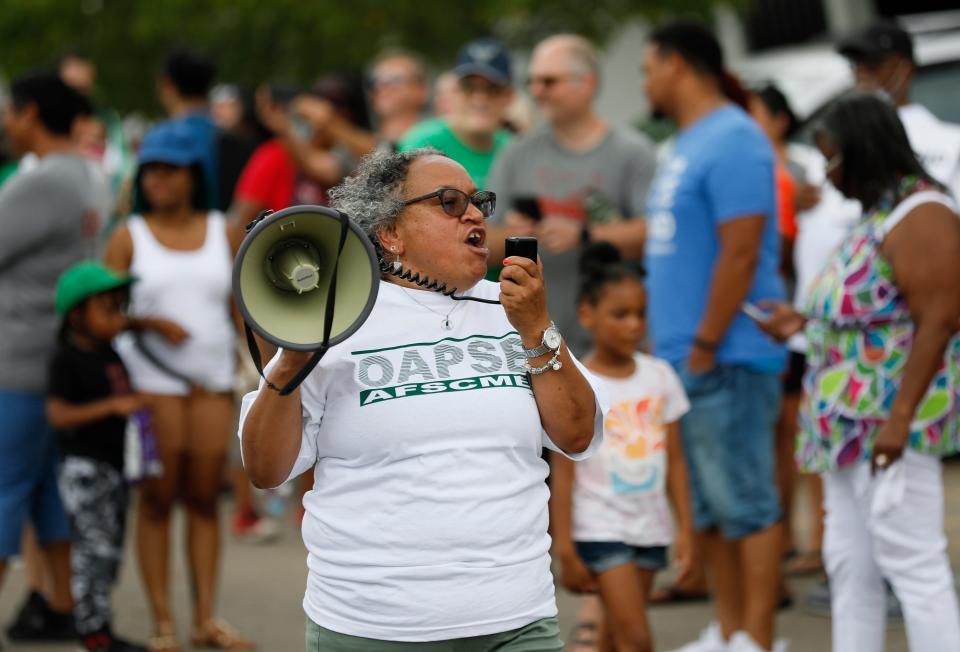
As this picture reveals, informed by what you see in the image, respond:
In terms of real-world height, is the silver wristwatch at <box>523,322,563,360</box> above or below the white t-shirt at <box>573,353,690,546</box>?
above

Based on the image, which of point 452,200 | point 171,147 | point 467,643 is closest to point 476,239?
point 452,200

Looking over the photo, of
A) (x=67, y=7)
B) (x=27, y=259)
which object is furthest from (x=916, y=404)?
(x=67, y=7)

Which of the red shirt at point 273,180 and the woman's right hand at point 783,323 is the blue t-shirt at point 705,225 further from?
the red shirt at point 273,180

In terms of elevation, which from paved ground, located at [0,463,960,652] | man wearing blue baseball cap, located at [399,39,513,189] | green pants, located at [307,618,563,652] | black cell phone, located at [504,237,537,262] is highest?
man wearing blue baseball cap, located at [399,39,513,189]

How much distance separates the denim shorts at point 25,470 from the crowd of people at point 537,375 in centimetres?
1

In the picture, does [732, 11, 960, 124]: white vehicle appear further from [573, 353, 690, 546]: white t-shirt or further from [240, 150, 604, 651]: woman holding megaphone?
[240, 150, 604, 651]: woman holding megaphone

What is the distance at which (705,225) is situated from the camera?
229 inches

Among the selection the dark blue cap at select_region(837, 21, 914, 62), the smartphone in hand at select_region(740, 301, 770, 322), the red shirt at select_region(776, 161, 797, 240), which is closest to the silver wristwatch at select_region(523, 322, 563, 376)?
the smartphone in hand at select_region(740, 301, 770, 322)

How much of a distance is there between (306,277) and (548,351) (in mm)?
578

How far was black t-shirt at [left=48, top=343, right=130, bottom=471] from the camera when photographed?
20.1 ft

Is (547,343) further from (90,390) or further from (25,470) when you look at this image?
(25,470)

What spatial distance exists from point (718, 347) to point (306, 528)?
2.51 metres

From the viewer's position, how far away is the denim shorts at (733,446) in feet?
18.6

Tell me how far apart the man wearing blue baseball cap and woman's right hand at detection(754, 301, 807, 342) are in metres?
1.81
